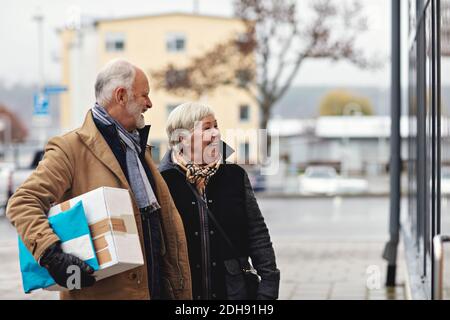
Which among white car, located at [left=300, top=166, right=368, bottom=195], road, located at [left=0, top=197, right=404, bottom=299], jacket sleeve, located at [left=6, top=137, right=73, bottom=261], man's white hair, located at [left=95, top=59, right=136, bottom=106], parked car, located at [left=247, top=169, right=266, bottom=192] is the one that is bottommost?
white car, located at [left=300, top=166, right=368, bottom=195]

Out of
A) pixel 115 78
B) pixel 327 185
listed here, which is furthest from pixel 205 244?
pixel 327 185

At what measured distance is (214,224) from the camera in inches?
158

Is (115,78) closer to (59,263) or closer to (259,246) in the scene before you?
(59,263)

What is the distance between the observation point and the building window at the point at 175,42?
196ft

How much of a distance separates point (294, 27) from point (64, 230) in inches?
1355

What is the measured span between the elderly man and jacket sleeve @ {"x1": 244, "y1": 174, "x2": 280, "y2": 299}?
1.10 feet

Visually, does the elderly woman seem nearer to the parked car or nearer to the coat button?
the coat button

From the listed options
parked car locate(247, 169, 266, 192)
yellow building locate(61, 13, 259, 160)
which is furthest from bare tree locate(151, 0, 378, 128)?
yellow building locate(61, 13, 259, 160)

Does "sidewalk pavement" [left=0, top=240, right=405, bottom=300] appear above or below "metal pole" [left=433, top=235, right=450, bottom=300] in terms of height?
below

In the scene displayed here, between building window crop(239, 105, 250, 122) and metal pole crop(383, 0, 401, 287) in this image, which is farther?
building window crop(239, 105, 250, 122)

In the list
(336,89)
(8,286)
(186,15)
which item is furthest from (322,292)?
(336,89)

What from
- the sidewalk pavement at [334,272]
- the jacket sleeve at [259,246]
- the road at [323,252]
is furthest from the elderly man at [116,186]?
the road at [323,252]

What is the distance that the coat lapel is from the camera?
3.56 m

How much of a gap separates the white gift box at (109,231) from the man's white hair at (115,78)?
1.49 feet
